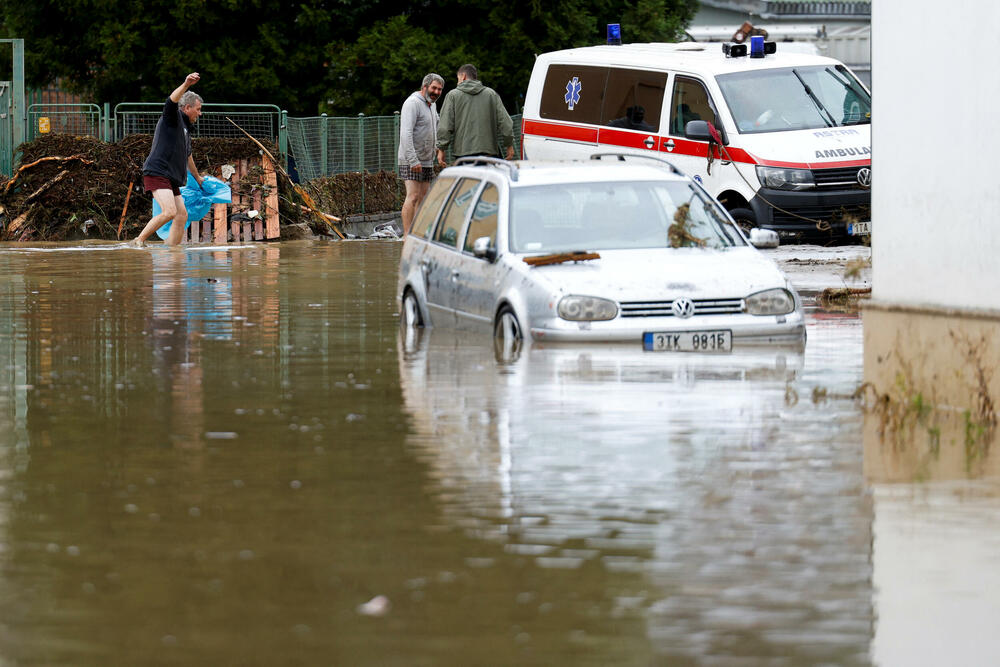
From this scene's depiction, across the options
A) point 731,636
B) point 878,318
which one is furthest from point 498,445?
point 731,636

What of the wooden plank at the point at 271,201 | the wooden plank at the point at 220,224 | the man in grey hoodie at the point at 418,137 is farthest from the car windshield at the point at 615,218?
the wooden plank at the point at 271,201

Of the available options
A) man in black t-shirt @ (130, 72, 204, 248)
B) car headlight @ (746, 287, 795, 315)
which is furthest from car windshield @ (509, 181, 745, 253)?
man in black t-shirt @ (130, 72, 204, 248)

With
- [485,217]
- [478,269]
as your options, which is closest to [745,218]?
[485,217]

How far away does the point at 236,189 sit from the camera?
26.2 meters

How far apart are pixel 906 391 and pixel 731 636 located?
13.9 ft

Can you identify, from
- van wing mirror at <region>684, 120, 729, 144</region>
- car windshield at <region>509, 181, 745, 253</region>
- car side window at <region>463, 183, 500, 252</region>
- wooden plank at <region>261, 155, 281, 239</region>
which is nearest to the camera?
car windshield at <region>509, 181, 745, 253</region>

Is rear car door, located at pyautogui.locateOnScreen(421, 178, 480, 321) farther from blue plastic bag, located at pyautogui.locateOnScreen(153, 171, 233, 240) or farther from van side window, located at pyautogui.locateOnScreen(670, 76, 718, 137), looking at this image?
blue plastic bag, located at pyautogui.locateOnScreen(153, 171, 233, 240)

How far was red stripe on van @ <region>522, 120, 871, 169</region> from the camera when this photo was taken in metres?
19.6

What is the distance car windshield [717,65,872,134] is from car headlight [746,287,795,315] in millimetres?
8224

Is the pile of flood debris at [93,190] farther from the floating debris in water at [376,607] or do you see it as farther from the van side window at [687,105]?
the floating debris in water at [376,607]

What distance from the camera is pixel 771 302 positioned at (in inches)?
462

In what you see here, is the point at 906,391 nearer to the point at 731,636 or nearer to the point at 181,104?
the point at 731,636

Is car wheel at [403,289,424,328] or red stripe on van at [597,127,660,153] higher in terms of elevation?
red stripe on van at [597,127,660,153]

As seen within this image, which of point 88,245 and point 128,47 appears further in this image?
point 128,47
